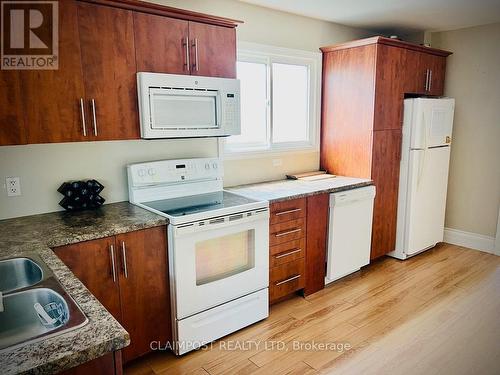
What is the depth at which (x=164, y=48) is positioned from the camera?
2311 mm

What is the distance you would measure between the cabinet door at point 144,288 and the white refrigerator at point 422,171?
101 inches

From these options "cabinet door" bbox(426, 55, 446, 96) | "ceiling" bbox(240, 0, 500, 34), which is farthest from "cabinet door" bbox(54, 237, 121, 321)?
"cabinet door" bbox(426, 55, 446, 96)

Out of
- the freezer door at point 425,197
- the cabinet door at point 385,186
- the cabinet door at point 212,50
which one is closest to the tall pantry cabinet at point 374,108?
the cabinet door at point 385,186

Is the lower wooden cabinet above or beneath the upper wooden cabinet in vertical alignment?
beneath

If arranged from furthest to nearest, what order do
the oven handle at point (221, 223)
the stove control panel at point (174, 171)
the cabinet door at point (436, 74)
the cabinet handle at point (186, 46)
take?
1. the cabinet door at point (436, 74)
2. the stove control panel at point (174, 171)
3. the cabinet handle at point (186, 46)
4. the oven handle at point (221, 223)

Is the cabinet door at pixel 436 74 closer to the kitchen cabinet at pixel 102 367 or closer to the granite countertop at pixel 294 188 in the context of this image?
the granite countertop at pixel 294 188

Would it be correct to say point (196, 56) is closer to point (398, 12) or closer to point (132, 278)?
point (132, 278)

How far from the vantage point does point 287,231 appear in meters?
2.81

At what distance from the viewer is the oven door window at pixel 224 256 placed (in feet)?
7.53

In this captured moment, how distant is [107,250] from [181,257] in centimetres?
41

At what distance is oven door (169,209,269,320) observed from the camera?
7.13 feet

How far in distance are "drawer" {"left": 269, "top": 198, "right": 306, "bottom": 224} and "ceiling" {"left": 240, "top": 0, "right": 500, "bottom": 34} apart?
161 cm

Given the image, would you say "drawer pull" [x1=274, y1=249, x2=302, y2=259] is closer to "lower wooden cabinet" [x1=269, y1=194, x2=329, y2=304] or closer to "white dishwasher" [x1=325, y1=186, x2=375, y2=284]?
"lower wooden cabinet" [x1=269, y1=194, x2=329, y2=304]

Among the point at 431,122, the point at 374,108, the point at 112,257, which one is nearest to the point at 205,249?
the point at 112,257
